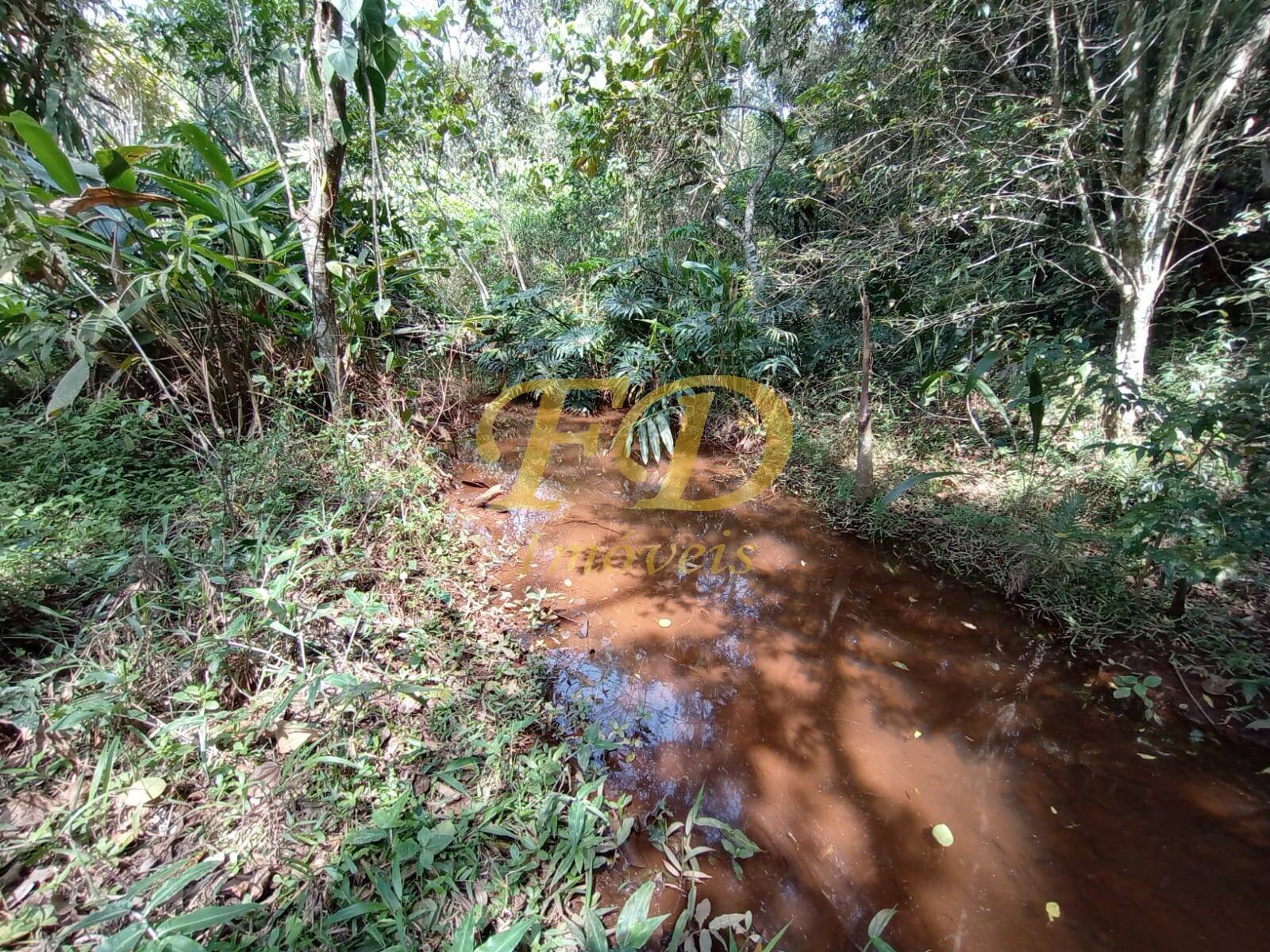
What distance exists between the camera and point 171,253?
2.13m

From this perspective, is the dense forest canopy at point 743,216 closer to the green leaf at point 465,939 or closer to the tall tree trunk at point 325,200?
the tall tree trunk at point 325,200

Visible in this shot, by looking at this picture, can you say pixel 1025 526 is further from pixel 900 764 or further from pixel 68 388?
pixel 68 388

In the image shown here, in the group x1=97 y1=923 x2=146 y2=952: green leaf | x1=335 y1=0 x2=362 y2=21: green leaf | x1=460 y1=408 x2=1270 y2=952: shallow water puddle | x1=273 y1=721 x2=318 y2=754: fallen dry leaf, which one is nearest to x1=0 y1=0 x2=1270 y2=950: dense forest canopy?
x1=335 y1=0 x2=362 y2=21: green leaf

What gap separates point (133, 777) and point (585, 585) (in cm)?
158

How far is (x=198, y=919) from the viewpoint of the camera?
806 mm

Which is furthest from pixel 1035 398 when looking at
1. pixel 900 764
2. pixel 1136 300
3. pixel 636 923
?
pixel 636 923

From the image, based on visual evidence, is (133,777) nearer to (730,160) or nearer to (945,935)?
(945,935)

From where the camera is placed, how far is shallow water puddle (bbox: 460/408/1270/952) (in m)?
1.19

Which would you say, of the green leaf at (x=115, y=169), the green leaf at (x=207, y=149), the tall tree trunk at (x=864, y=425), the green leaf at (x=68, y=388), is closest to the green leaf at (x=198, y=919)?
the green leaf at (x=68, y=388)

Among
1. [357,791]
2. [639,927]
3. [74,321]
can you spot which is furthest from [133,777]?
[74,321]

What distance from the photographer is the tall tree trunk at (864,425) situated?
2.67 m

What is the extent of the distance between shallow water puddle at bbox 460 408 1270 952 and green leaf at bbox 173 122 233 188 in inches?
87.8

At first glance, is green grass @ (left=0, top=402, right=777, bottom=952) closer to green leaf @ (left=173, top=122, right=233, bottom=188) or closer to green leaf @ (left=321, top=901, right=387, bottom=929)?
green leaf @ (left=321, top=901, right=387, bottom=929)

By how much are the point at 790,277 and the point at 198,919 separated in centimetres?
394
